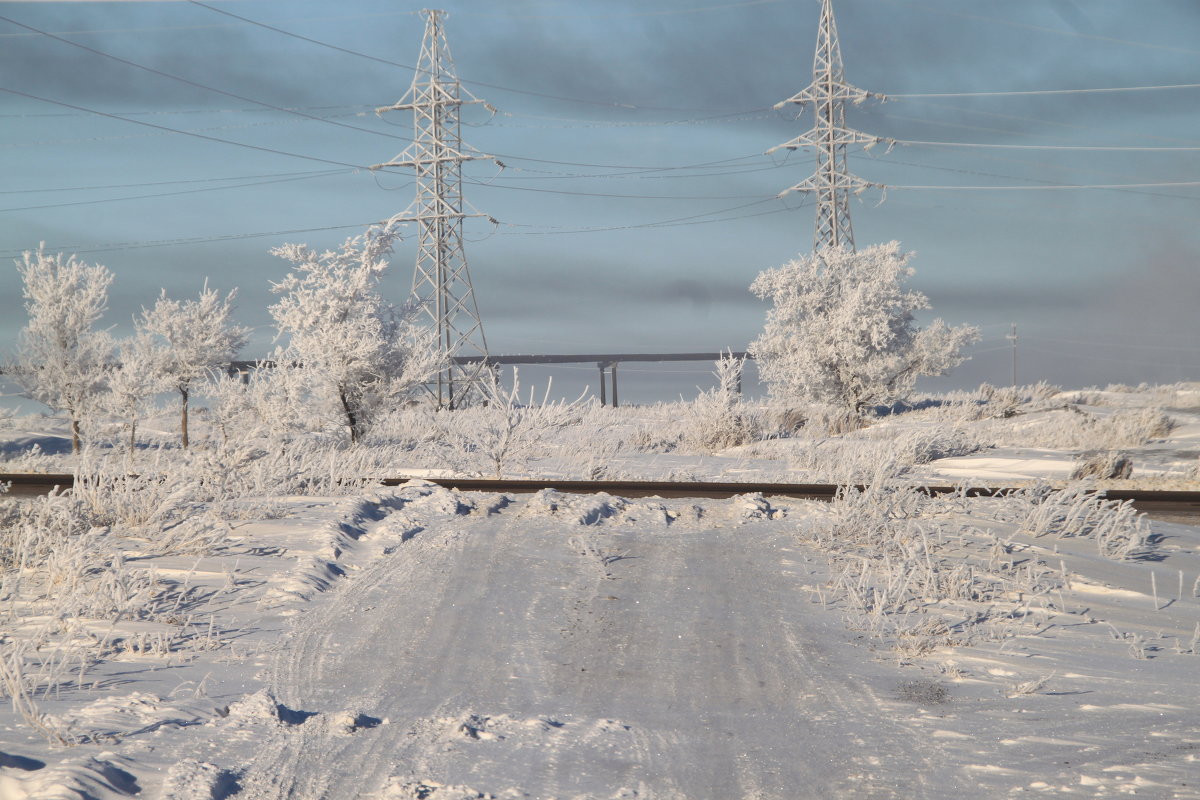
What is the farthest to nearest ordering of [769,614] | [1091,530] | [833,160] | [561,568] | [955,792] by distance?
[833,160] < [1091,530] < [561,568] < [769,614] < [955,792]

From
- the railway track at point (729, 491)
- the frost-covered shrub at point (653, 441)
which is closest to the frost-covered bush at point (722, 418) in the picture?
the frost-covered shrub at point (653, 441)

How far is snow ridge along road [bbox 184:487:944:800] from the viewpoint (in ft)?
12.8

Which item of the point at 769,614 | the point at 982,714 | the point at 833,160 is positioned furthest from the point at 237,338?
the point at 982,714

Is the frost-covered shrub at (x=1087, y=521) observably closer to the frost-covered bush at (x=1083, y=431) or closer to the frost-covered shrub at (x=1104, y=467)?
the frost-covered shrub at (x=1104, y=467)

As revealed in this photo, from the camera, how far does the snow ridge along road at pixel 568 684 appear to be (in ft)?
12.8

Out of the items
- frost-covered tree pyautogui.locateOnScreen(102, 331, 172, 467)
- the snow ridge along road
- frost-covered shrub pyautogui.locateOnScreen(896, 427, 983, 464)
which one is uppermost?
frost-covered tree pyautogui.locateOnScreen(102, 331, 172, 467)

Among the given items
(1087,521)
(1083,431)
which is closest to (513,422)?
(1087,521)

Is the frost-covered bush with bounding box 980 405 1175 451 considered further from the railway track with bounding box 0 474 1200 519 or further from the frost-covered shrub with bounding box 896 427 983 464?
the railway track with bounding box 0 474 1200 519

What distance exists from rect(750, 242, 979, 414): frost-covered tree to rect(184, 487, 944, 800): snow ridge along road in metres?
21.5

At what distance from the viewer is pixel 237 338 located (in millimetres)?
27391

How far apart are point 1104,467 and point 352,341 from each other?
49.5ft

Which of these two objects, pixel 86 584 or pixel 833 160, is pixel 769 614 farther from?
pixel 833 160

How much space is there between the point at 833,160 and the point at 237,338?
20.7 meters

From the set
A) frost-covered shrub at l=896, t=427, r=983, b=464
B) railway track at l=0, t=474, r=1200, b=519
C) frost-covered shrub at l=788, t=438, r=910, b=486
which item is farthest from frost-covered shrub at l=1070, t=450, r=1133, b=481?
frost-covered shrub at l=788, t=438, r=910, b=486
